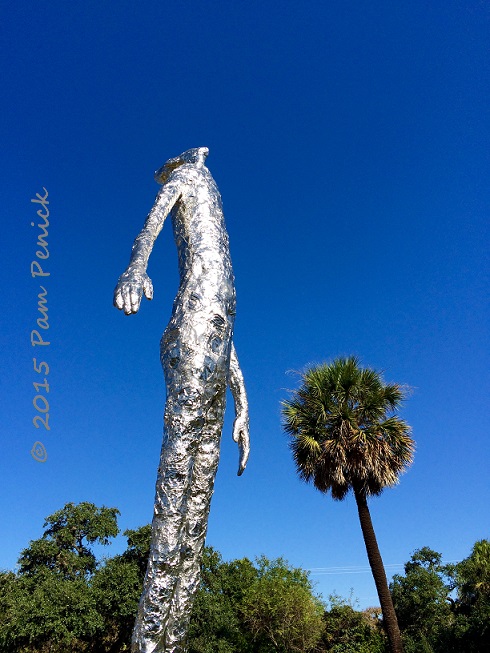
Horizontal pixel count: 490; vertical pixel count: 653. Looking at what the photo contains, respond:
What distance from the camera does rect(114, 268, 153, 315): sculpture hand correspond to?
349 centimetres

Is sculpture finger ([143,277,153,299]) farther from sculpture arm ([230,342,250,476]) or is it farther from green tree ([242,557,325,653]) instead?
green tree ([242,557,325,653])

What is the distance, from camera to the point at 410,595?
2558 centimetres

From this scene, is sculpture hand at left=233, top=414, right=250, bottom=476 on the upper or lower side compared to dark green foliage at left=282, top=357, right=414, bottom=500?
lower

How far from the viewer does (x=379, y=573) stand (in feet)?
38.3

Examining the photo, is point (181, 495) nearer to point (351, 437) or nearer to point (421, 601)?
point (351, 437)

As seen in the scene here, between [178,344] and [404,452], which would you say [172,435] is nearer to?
[178,344]

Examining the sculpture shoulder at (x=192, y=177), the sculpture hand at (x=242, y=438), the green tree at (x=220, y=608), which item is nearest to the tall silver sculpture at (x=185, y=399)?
the sculpture shoulder at (x=192, y=177)

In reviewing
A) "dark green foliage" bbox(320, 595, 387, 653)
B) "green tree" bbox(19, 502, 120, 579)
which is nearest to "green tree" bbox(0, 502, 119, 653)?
"green tree" bbox(19, 502, 120, 579)

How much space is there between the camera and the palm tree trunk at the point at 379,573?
36.3 ft

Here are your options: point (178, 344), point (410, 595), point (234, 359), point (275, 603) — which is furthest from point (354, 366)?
point (410, 595)

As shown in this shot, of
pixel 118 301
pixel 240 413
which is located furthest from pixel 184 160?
pixel 240 413

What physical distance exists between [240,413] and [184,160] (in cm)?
247

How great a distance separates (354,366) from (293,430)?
2.18 meters

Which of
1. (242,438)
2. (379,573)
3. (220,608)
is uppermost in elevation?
(220,608)
